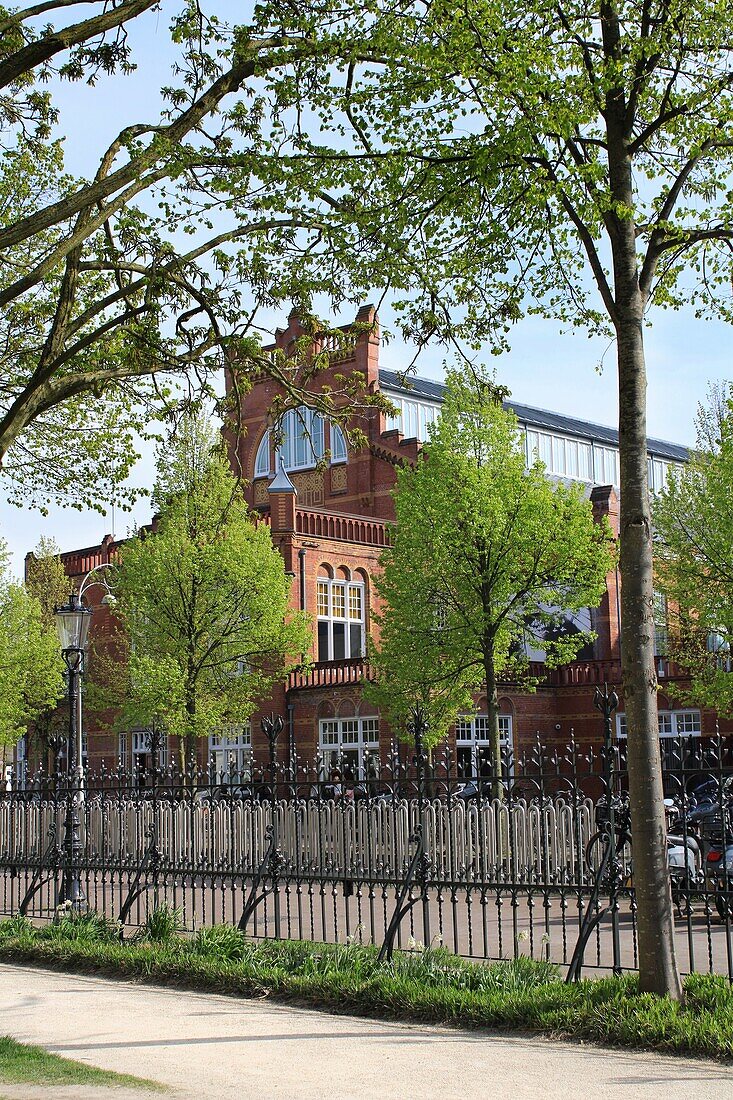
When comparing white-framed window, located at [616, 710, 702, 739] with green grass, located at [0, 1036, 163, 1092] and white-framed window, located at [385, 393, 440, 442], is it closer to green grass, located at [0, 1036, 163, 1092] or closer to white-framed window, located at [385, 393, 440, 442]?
white-framed window, located at [385, 393, 440, 442]

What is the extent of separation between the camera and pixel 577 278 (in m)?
10.2

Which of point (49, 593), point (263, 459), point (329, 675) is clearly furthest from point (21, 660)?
point (263, 459)

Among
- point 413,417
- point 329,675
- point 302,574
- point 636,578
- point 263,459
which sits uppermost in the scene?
point 413,417

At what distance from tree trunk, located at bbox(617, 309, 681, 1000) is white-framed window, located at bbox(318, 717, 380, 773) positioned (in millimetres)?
31284

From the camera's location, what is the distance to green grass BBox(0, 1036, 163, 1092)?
6.98m

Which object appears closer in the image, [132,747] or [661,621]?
[661,621]

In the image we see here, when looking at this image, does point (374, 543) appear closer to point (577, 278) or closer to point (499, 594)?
point (499, 594)

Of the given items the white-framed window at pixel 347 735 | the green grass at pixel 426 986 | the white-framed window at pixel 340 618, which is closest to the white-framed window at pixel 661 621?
the white-framed window at pixel 347 735

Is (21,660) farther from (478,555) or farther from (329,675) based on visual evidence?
(478,555)

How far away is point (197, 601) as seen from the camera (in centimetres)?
3388

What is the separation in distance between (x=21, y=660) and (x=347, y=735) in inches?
453

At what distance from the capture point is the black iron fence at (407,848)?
9.82 meters

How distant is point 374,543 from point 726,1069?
124 ft

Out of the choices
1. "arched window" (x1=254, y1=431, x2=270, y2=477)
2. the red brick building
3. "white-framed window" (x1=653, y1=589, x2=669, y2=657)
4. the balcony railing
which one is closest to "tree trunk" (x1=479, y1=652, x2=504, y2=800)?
the red brick building
